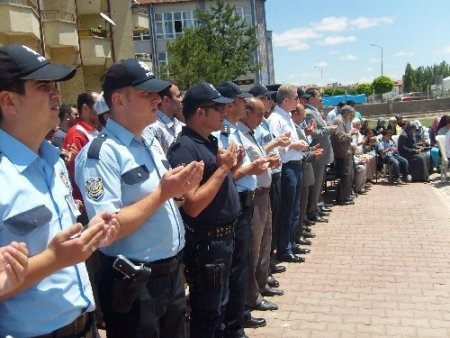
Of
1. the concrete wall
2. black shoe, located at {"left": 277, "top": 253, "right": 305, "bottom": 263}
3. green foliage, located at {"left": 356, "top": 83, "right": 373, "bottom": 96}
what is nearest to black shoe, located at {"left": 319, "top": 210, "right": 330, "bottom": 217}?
black shoe, located at {"left": 277, "top": 253, "right": 305, "bottom": 263}

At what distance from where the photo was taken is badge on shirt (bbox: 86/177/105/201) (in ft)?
7.78

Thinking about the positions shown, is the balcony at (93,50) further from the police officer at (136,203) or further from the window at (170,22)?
the window at (170,22)

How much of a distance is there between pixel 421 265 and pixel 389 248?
815 mm

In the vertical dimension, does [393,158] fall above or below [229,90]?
Result: below

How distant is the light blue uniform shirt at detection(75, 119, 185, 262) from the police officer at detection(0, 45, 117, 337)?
0.30 m

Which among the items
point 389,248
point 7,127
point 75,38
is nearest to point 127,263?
point 7,127

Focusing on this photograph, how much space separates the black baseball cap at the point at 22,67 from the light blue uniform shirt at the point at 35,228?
0.23 meters

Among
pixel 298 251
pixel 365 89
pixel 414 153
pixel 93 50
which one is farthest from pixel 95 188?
pixel 365 89

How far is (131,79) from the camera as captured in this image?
2.59m

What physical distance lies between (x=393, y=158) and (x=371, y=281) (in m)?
7.33

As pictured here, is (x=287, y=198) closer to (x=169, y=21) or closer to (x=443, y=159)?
(x=443, y=159)

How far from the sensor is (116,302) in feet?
8.12

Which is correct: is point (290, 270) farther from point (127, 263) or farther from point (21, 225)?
point (21, 225)

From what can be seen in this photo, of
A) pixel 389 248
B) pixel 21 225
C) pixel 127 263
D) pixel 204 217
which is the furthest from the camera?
pixel 389 248
